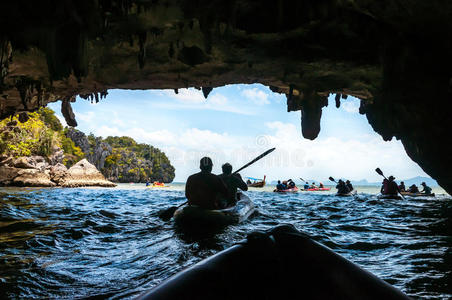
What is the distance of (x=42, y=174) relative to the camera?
2955 centimetres

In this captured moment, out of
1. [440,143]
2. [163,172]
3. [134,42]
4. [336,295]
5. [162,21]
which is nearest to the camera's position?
[336,295]

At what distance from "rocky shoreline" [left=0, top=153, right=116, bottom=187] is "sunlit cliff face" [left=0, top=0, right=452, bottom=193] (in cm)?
2064

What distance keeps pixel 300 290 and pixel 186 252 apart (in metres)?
3.40

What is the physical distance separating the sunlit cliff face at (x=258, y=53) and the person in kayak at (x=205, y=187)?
3240 millimetres

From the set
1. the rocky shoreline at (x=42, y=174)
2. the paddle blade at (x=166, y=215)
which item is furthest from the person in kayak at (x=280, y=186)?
the rocky shoreline at (x=42, y=174)

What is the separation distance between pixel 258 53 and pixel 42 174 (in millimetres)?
30653

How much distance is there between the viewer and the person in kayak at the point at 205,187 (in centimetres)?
709

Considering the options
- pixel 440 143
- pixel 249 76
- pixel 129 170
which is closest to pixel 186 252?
pixel 249 76

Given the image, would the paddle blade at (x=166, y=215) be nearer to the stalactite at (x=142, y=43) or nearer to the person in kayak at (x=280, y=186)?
the stalactite at (x=142, y=43)

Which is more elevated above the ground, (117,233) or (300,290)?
(300,290)

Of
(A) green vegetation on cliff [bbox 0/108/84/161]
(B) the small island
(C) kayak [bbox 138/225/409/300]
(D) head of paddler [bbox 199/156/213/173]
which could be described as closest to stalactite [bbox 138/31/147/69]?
(D) head of paddler [bbox 199/156/213/173]

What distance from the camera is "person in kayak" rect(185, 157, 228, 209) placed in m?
7.09

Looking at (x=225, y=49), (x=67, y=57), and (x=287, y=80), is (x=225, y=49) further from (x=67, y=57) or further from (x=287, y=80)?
(x=67, y=57)

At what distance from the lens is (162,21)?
679 centimetres
